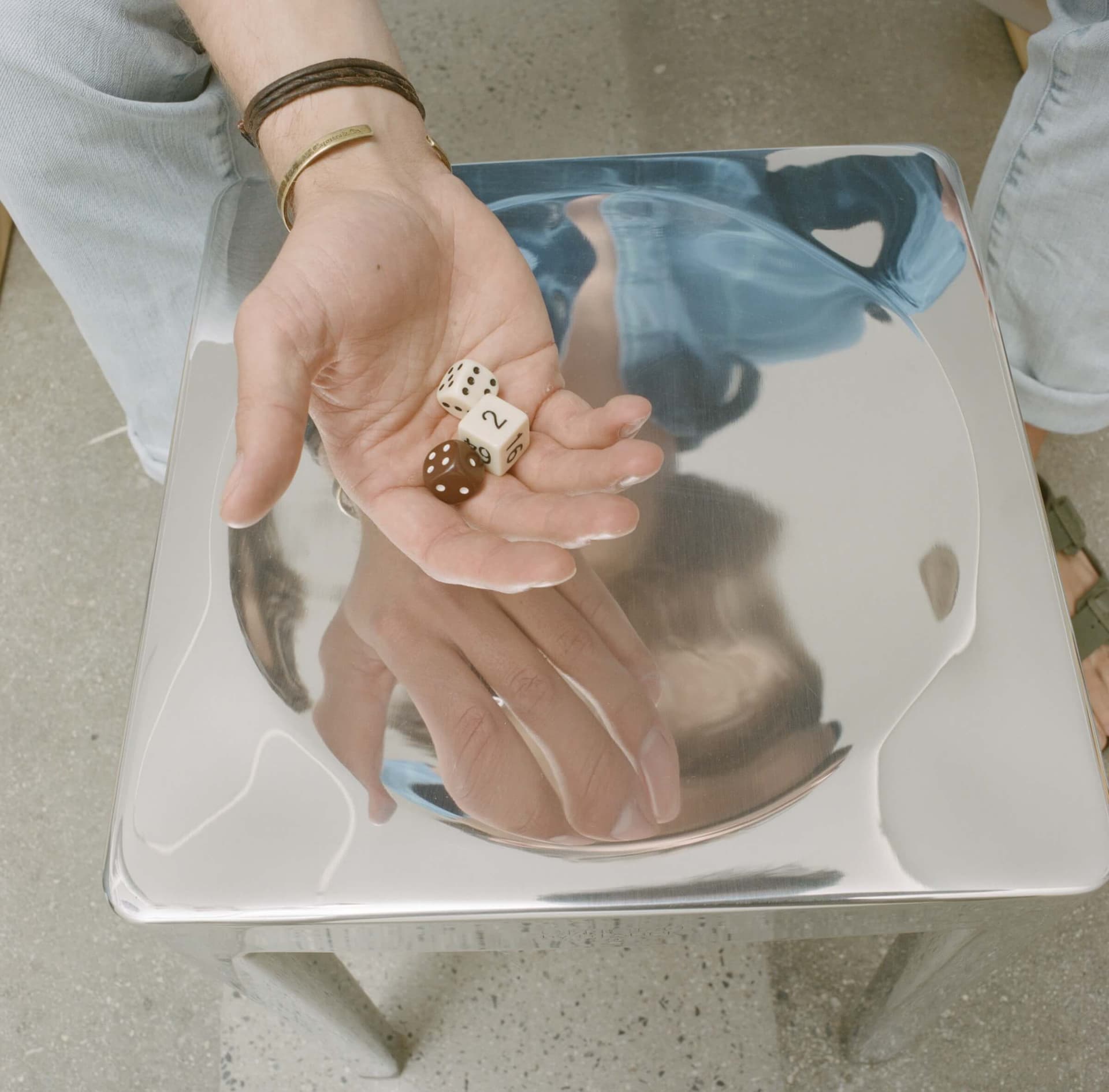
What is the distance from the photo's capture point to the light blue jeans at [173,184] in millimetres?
707

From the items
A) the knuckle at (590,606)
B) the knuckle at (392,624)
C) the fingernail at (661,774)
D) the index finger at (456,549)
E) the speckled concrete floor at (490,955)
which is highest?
the index finger at (456,549)

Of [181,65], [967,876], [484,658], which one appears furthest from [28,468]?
[967,876]

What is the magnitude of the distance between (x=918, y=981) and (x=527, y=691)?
335mm

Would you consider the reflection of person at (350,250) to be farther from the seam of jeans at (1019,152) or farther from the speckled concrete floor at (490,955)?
Answer: the speckled concrete floor at (490,955)

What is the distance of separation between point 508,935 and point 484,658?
138 mm

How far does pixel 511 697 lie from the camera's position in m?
0.54

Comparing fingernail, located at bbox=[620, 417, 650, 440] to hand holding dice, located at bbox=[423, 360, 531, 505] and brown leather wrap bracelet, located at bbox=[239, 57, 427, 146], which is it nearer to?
hand holding dice, located at bbox=[423, 360, 531, 505]

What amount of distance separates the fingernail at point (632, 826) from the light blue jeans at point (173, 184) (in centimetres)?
57

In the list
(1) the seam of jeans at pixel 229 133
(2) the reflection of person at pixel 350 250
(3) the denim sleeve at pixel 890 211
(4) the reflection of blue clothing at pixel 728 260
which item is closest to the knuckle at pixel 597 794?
(2) the reflection of person at pixel 350 250

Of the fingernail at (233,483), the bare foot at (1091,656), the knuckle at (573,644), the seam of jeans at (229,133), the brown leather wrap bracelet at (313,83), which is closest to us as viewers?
the fingernail at (233,483)

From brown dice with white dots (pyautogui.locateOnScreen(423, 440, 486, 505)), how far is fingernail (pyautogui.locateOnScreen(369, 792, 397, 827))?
0.16 m

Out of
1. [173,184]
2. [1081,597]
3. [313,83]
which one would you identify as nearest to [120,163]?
[173,184]

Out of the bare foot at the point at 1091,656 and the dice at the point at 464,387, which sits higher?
the dice at the point at 464,387

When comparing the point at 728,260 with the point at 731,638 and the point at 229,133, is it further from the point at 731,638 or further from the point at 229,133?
the point at 229,133
